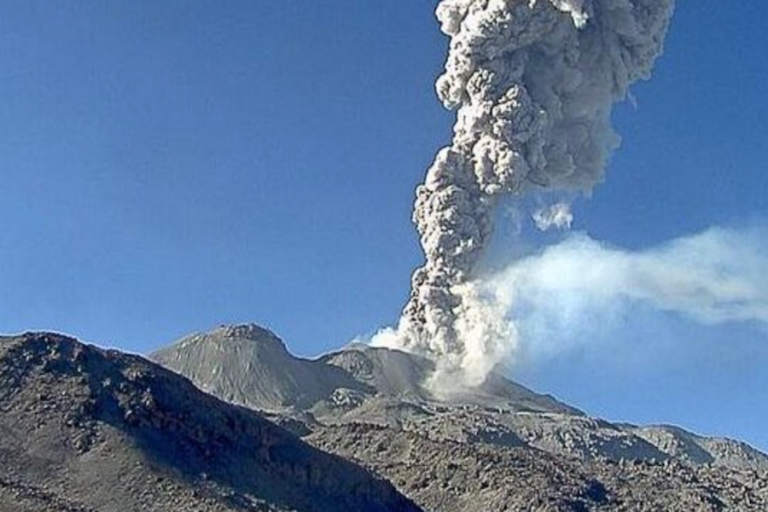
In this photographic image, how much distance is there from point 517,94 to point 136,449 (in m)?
68.1

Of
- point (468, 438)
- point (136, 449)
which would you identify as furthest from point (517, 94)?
point (136, 449)

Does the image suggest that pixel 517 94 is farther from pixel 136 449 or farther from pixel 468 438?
pixel 136 449

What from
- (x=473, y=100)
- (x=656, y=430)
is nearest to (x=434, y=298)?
(x=473, y=100)

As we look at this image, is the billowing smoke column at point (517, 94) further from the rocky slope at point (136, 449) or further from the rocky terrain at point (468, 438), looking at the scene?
the rocky slope at point (136, 449)

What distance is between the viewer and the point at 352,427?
9394cm

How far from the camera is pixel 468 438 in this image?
121438 millimetres

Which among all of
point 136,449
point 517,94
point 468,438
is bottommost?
point 136,449

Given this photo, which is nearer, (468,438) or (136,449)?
(136,449)

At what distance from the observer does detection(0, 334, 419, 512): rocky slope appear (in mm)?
53750

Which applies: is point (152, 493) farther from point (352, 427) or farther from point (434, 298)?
point (434, 298)

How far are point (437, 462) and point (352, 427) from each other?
12.6 m

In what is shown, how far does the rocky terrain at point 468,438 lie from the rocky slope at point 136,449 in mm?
13063

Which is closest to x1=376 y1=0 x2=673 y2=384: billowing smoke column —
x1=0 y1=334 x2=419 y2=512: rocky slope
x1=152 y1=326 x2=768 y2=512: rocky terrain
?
x1=152 y1=326 x2=768 y2=512: rocky terrain

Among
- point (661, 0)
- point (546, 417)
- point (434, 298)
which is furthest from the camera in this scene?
point (546, 417)
